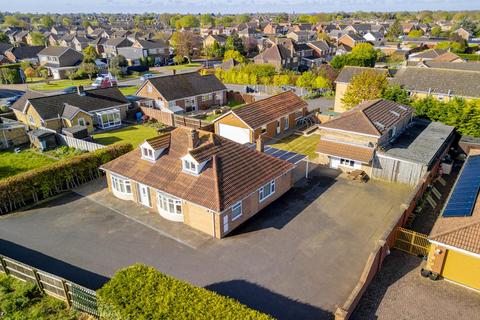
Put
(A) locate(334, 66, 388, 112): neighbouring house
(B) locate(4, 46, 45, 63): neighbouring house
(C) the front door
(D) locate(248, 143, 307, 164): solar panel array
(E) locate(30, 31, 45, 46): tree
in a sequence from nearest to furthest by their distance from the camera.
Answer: (C) the front door
(D) locate(248, 143, 307, 164): solar panel array
(A) locate(334, 66, 388, 112): neighbouring house
(B) locate(4, 46, 45, 63): neighbouring house
(E) locate(30, 31, 45, 46): tree

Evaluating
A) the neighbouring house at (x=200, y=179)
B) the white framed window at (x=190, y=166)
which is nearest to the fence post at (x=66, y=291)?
the neighbouring house at (x=200, y=179)

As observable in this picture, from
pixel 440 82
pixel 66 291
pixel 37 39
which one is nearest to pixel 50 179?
pixel 66 291

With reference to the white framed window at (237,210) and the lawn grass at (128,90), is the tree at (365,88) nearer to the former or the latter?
the white framed window at (237,210)

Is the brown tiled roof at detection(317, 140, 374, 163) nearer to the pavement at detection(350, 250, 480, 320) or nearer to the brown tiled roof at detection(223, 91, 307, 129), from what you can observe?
the brown tiled roof at detection(223, 91, 307, 129)

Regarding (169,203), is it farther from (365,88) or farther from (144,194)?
(365,88)

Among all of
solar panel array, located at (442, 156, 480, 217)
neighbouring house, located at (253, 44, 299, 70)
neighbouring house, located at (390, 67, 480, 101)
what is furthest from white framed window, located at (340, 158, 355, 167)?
neighbouring house, located at (253, 44, 299, 70)

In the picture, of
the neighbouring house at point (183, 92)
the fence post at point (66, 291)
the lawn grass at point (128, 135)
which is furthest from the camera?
the neighbouring house at point (183, 92)

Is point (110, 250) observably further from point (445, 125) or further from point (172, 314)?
point (445, 125)
